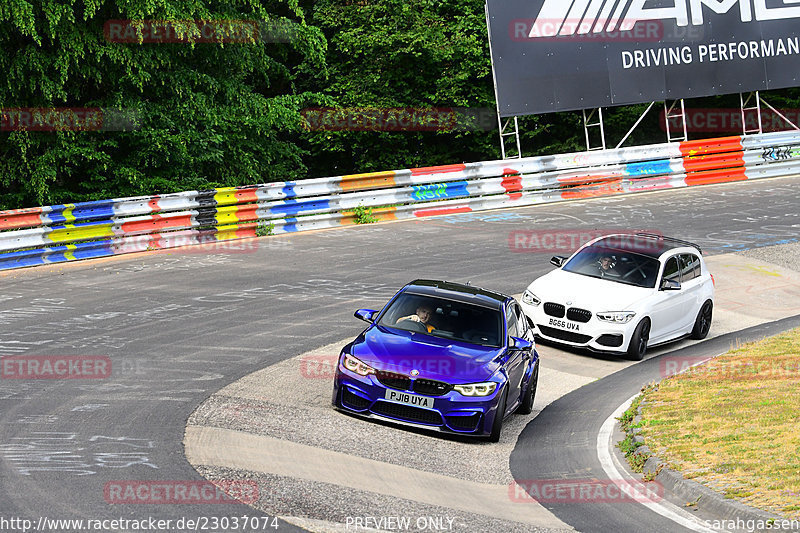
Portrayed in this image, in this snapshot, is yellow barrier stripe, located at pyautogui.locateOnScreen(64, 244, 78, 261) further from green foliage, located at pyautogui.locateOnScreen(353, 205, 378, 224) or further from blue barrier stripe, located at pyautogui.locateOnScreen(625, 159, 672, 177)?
blue barrier stripe, located at pyautogui.locateOnScreen(625, 159, 672, 177)

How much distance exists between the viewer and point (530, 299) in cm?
1644

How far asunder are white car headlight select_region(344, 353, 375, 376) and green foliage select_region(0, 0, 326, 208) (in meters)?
12.7

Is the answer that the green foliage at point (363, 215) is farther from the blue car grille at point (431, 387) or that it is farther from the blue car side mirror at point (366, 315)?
the blue car grille at point (431, 387)

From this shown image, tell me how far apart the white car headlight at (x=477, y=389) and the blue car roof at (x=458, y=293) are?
1.64m

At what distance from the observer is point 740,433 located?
1136 centimetres

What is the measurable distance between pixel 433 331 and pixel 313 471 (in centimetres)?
329

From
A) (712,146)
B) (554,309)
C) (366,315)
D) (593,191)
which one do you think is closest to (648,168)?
(593,191)

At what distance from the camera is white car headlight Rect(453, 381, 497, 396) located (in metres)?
11.4

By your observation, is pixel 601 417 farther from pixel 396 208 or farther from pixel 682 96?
pixel 682 96

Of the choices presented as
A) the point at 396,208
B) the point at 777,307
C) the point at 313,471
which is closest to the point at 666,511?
the point at 313,471

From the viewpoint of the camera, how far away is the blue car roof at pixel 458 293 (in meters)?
13.0

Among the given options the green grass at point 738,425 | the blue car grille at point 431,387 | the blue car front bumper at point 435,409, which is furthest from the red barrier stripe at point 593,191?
the blue car grille at point 431,387

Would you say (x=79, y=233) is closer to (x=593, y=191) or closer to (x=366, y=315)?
(x=366, y=315)

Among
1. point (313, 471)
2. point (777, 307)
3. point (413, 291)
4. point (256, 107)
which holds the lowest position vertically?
point (777, 307)
